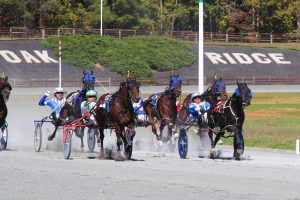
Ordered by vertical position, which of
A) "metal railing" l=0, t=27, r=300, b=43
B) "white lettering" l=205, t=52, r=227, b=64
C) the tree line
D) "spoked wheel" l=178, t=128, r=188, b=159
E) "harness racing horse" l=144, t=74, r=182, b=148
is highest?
the tree line

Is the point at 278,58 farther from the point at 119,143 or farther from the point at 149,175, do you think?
the point at 149,175

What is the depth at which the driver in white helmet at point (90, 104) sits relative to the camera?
22891 millimetres

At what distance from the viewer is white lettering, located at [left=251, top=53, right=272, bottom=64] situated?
264 ft

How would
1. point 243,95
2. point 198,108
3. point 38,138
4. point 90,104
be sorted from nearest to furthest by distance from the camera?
point 243,95 < point 198,108 < point 90,104 < point 38,138

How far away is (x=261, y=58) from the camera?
81500mm

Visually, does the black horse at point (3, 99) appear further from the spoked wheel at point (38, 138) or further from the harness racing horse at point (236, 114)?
the harness racing horse at point (236, 114)

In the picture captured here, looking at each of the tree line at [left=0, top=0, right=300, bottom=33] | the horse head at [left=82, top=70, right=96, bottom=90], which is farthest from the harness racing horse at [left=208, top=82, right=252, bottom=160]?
the tree line at [left=0, top=0, right=300, bottom=33]

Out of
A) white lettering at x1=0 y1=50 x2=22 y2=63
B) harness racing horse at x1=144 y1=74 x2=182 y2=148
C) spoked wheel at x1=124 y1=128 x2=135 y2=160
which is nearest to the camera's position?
spoked wheel at x1=124 y1=128 x2=135 y2=160

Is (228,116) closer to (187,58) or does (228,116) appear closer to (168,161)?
(168,161)

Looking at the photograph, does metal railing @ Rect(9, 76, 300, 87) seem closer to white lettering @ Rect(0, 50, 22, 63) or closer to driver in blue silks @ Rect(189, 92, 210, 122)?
white lettering @ Rect(0, 50, 22, 63)

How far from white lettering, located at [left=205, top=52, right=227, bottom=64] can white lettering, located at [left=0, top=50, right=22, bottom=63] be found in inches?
659

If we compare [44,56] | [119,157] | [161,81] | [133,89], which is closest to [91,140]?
[119,157]

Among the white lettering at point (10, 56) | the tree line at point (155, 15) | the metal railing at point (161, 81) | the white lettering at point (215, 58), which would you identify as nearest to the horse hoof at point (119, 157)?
the metal railing at point (161, 81)

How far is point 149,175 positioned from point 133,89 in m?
3.63
